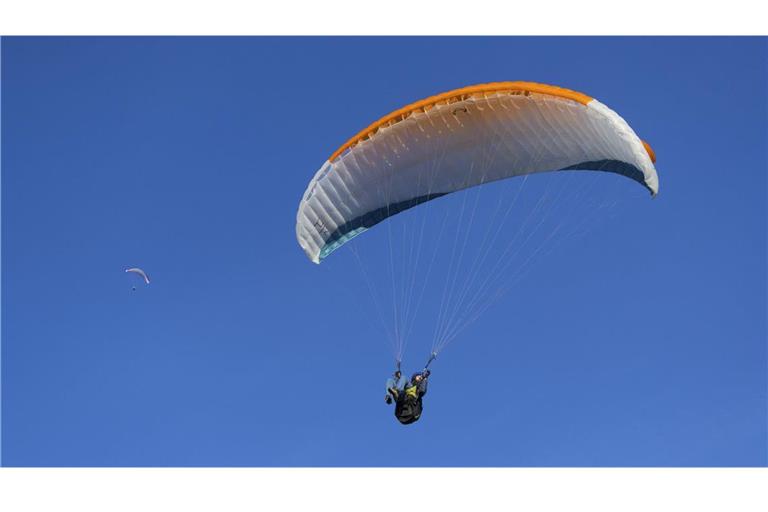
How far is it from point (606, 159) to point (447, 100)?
2.78 m

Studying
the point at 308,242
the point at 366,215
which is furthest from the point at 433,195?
the point at 308,242

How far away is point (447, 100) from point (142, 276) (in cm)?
961

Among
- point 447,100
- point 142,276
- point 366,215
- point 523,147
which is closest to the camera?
point 447,100

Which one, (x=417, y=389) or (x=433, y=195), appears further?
(x=433, y=195)

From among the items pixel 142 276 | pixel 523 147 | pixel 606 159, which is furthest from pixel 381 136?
pixel 142 276

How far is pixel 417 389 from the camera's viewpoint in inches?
607

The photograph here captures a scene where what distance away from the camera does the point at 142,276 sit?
883 inches

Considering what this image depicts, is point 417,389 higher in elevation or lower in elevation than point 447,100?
lower
